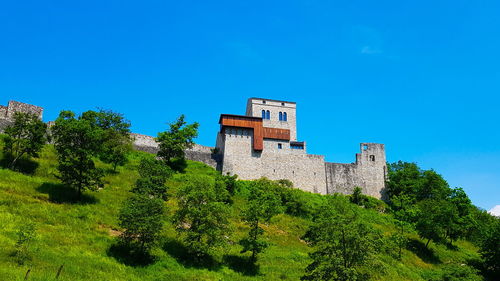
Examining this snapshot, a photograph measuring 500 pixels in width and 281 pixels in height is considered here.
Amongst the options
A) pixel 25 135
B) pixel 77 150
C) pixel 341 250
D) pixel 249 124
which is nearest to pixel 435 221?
pixel 249 124

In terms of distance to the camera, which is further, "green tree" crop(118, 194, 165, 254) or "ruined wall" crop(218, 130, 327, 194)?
"ruined wall" crop(218, 130, 327, 194)

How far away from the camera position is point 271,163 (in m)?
67.0

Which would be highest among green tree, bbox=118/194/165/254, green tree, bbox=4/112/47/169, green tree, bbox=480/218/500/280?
green tree, bbox=4/112/47/169

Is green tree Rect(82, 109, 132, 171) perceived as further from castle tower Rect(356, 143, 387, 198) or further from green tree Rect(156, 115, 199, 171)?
castle tower Rect(356, 143, 387, 198)

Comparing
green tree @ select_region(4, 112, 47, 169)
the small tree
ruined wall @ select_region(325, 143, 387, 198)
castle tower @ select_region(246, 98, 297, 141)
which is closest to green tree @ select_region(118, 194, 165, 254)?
the small tree

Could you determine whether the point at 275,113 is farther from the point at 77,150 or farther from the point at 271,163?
the point at 77,150

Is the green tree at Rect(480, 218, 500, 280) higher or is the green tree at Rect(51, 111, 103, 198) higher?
the green tree at Rect(51, 111, 103, 198)

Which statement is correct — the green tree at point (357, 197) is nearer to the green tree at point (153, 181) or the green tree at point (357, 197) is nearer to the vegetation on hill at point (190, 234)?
the vegetation on hill at point (190, 234)

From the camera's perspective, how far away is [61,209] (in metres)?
36.5

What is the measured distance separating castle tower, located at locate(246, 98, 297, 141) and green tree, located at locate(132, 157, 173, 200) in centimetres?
2971

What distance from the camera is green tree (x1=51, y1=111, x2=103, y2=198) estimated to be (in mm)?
39188

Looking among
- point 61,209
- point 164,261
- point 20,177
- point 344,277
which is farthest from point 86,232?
point 344,277

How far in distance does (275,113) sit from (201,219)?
4029 centimetres

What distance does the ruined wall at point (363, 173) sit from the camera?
70750 millimetres
